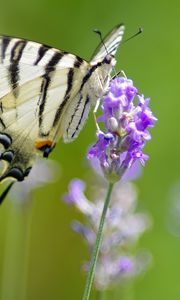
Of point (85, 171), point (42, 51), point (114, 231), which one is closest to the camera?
point (42, 51)

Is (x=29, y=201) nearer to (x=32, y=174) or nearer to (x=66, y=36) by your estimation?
(x=32, y=174)

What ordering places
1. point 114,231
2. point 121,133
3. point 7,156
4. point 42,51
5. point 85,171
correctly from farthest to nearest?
1. point 85,171
2. point 114,231
3. point 7,156
4. point 42,51
5. point 121,133

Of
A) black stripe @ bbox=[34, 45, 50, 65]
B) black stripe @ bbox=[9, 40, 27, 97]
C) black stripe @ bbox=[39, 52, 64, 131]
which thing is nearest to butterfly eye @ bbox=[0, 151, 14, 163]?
black stripe @ bbox=[39, 52, 64, 131]

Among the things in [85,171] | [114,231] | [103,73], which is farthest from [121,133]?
[85,171]

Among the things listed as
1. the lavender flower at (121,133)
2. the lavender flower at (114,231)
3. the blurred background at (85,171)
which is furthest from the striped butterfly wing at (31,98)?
the blurred background at (85,171)

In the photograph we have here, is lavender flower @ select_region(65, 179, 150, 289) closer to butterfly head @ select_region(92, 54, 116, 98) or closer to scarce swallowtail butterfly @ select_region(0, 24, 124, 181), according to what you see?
scarce swallowtail butterfly @ select_region(0, 24, 124, 181)

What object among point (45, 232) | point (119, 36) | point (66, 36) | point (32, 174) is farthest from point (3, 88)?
point (66, 36)

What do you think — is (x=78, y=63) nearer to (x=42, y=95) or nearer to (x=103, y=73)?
(x=103, y=73)
